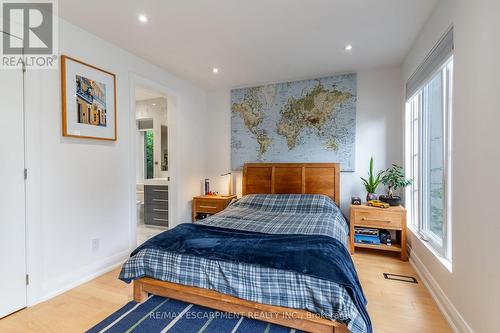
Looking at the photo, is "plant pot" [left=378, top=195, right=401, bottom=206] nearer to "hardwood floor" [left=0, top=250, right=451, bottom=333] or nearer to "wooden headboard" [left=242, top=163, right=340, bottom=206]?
"wooden headboard" [left=242, top=163, right=340, bottom=206]

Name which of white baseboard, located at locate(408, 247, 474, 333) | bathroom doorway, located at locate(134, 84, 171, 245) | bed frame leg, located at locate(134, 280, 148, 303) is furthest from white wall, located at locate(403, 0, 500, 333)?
bathroom doorway, located at locate(134, 84, 171, 245)

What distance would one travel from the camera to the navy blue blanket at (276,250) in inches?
58.2

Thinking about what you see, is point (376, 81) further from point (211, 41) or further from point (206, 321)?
point (206, 321)

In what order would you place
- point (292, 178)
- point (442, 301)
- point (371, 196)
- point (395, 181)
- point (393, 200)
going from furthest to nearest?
point (292, 178) < point (371, 196) < point (393, 200) < point (395, 181) < point (442, 301)

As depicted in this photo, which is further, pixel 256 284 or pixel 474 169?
pixel 256 284

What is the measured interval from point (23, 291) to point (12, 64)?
5.97ft

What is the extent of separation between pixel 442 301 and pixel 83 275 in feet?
10.4

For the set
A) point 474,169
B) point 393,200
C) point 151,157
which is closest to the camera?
point 474,169

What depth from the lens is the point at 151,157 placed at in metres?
4.98

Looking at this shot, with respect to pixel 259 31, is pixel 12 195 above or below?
below

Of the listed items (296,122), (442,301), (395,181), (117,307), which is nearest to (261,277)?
(117,307)

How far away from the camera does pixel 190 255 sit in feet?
5.84

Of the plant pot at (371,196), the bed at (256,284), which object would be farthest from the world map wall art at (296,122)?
the bed at (256,284)

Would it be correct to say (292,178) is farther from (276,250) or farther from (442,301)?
(442,301)
